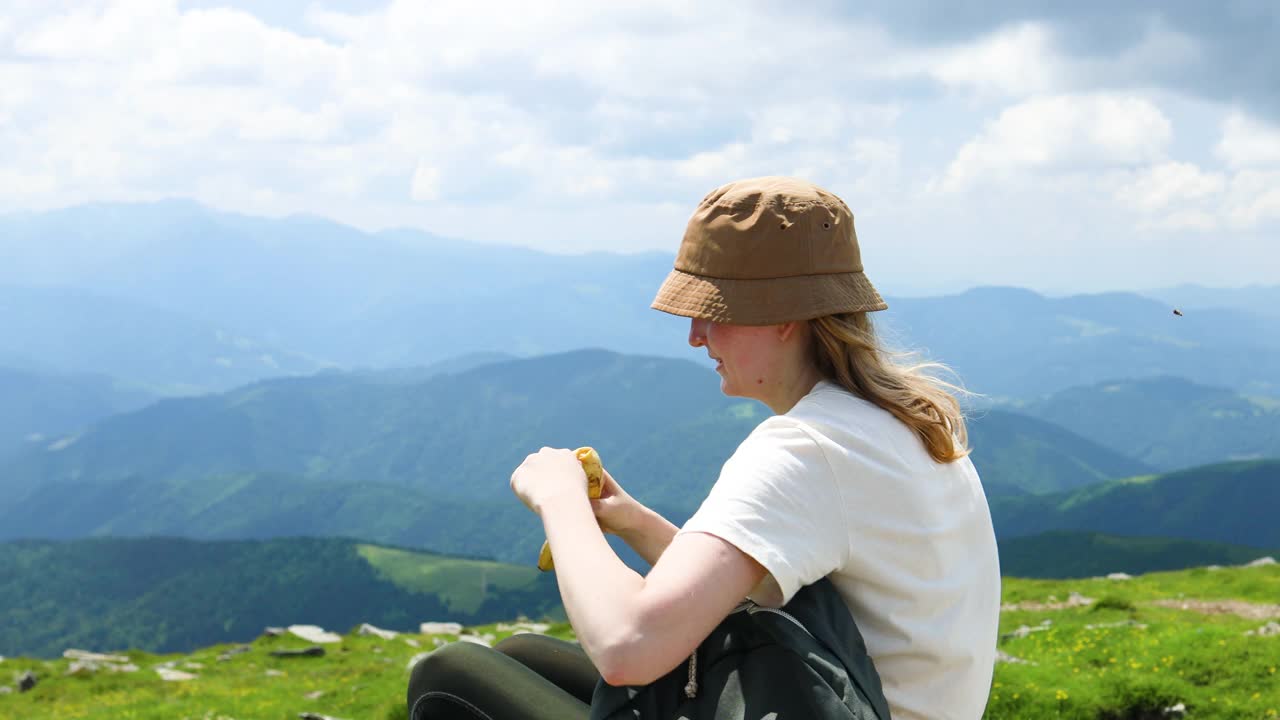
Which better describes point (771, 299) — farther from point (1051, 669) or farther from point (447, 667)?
point (1051, 669)

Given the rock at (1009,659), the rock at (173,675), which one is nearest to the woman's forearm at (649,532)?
the rock at (1009,659)

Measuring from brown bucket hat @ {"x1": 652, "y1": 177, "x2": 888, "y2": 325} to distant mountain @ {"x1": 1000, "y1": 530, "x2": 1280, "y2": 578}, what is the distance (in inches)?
5500

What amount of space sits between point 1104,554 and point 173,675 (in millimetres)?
154622

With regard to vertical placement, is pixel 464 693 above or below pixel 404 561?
above

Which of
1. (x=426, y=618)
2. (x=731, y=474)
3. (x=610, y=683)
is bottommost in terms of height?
(x=426, y=618)

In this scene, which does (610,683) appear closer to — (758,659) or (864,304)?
(758,659)

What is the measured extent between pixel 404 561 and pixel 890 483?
200 metres

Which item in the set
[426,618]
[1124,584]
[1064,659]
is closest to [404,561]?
[426,618]

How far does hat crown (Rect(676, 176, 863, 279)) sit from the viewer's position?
3416 millimetres

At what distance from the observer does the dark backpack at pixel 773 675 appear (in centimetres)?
297

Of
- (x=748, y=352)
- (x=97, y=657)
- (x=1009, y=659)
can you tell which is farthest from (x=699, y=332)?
(x=97, y=657)

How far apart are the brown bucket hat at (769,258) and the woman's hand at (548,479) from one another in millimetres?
732

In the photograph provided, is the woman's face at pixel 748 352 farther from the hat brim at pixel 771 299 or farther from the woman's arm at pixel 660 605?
the woman's arm at pixel 660 605

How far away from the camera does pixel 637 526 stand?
454 centimetres
